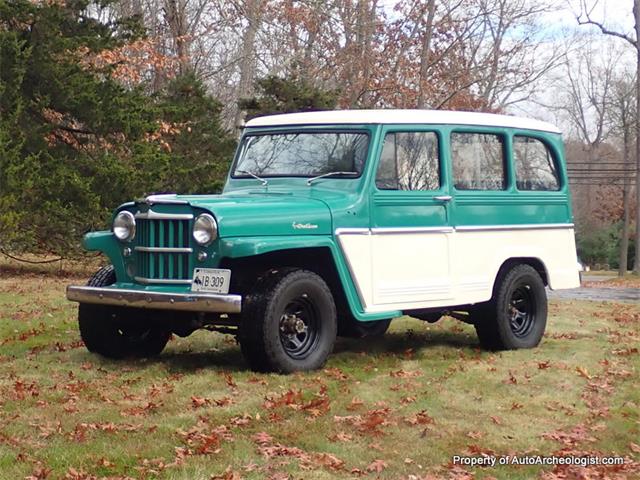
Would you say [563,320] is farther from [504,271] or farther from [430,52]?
[430,52]

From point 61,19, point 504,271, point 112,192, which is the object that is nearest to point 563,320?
point 504,271

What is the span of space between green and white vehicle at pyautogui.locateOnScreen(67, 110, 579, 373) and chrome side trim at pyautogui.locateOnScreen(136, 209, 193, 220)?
15 mm

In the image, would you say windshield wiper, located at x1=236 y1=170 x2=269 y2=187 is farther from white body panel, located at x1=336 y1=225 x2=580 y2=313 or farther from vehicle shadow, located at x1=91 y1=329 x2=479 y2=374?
vehicle shadow, located at x1=91 y1=329 x2=479 y2=374

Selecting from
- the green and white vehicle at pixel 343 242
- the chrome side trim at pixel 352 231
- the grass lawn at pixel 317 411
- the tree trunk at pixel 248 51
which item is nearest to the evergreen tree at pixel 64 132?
the grass lawn at pixel 317 411

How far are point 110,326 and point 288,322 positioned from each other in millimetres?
1616

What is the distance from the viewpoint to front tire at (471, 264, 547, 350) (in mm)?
9219

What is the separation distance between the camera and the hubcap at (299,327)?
762 centimetres

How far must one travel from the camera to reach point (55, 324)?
A: 1061cm

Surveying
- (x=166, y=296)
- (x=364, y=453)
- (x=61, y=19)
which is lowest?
(x=364, y=453)

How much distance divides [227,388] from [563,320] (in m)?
5.70

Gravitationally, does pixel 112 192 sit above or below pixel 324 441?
above

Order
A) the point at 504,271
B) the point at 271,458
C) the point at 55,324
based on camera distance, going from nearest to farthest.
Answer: the point at 271,458
the point at 504,271
the point at 55,324

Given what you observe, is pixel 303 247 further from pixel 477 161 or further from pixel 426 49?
pixel 426 49

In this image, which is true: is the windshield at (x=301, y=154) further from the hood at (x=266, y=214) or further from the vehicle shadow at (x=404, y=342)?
the vehicle shadow at (x=404, y=342)
